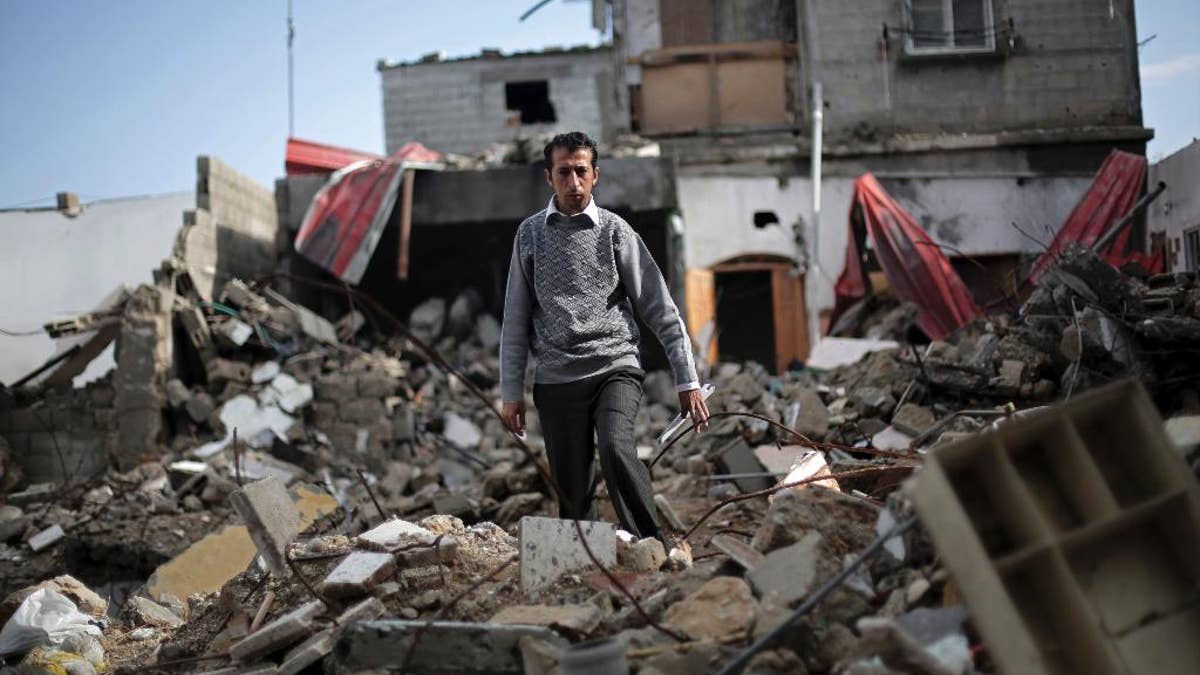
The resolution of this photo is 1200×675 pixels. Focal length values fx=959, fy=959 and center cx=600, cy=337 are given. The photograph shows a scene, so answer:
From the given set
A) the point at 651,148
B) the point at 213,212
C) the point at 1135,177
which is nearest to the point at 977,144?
the point at 1135,177

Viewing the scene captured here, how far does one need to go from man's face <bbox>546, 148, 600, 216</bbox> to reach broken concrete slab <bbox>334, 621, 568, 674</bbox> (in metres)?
1.63

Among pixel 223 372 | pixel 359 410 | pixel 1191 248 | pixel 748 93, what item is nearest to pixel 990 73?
pixel 748 93

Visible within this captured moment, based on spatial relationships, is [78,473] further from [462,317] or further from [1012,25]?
[1012,25]

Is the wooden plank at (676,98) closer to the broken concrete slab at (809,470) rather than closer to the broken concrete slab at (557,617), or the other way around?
the broken concrete slab at (809,470)

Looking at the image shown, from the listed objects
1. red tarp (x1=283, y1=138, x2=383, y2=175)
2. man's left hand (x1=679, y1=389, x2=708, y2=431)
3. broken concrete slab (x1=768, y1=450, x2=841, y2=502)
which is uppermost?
red tarp (x1=283, y1=138, x2=383, y2=175)

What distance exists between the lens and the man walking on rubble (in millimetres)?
3580

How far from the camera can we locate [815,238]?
12.3 metres

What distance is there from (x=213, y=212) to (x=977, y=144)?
9.69 metres

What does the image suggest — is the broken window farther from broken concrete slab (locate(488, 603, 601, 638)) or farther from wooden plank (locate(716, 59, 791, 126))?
broken concrete slab (locate(488, 603, 601, 638))

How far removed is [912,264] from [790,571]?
823 centimetres

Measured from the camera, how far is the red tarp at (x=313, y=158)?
42.8ft

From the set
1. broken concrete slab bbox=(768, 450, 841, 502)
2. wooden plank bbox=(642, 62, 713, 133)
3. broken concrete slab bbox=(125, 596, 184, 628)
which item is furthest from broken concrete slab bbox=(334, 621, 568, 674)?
wooden plank bbox=(642, 62, 713, 133)

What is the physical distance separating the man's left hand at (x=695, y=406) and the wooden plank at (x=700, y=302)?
7.71m

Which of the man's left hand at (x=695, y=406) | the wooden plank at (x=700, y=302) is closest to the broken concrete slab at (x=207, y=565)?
the man's left hand at (x=695, y=406)
